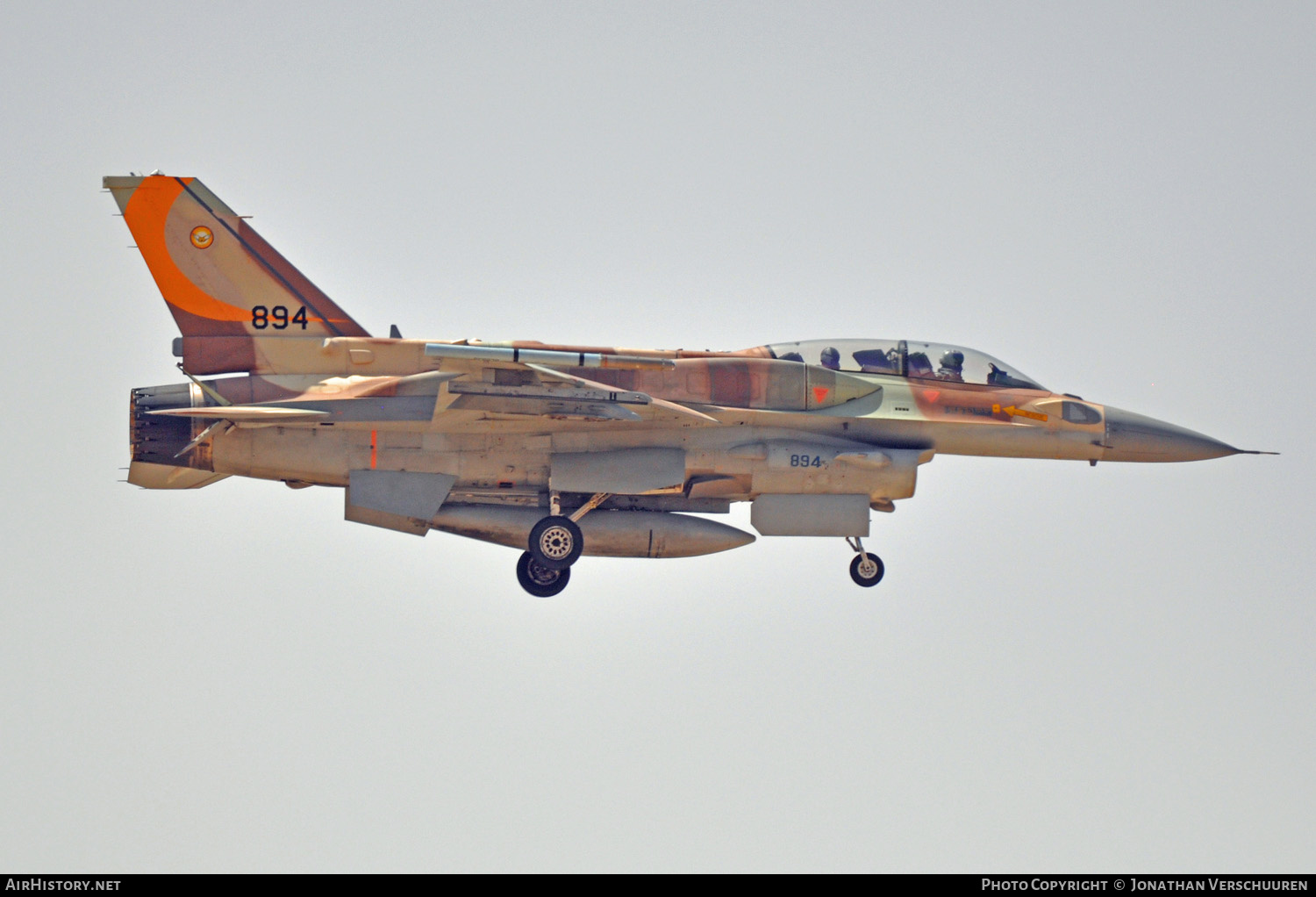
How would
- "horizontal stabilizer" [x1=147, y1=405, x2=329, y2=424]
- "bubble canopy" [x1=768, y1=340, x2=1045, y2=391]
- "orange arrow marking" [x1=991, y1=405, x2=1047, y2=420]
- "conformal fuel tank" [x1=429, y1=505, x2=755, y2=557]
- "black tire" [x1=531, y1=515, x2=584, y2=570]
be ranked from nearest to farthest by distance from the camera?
"horizontal stabilizer" [x1=147, y1=405, x2=329, y2=424] < "black tire" [x1=531, y1=515, x2=584, y2=570] < "conformal fuel tank" [x1=429, y1=505, x2=755, y2=557] < "bubble canopy" [x1=768, y1=340, x2=1045, y2=391] < "orange arrow marking" [x1=991, y1=405, x2=1047, y2=420]

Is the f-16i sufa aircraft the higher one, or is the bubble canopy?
the bubble canopy

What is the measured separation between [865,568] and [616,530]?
330 cm

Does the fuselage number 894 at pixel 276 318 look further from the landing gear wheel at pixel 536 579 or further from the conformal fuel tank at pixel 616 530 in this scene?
the landing gear wheel at pixel 536 579

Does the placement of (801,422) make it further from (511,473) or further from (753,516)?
(511,473)

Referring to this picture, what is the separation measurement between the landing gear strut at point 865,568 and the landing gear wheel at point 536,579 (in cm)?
376

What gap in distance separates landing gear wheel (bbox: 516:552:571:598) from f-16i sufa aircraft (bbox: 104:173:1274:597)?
24 millimetres

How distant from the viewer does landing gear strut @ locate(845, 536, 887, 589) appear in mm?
26891

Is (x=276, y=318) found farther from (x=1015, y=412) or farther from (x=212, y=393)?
(x=1015, y=412)

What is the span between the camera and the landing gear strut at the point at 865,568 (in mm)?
26891

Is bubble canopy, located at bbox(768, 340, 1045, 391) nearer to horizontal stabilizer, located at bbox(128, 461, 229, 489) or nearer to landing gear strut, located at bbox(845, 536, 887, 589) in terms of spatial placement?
landing gear strut, located at bbox(845, 536, 887, 589)

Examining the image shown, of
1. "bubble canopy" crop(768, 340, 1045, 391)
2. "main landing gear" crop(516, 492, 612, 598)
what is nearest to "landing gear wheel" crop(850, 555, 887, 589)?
"bubble canopy" crop(768, 340, 1045, 391)

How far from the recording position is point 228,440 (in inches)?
992
